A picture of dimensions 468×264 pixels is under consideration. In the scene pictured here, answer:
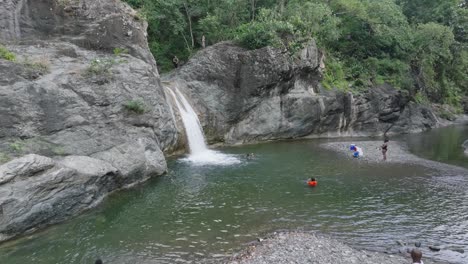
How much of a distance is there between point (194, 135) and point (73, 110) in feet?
38.5

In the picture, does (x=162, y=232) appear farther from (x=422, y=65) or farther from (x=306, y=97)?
(x=422, y=65)

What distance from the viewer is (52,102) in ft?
58.9

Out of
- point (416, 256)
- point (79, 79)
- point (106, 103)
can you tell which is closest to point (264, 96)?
point (106, 103)

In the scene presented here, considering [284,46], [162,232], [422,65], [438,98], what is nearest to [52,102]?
[162,232]

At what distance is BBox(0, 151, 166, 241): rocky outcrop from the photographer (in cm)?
1304

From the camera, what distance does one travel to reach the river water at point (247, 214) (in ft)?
41.5

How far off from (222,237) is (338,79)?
3130 cm

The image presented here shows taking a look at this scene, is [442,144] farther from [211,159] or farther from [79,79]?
[79,79]

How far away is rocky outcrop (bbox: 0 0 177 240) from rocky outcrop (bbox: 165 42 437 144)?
6.70m

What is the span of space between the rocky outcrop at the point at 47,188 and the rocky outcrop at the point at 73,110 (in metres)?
0.04

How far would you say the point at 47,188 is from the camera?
1424 cm

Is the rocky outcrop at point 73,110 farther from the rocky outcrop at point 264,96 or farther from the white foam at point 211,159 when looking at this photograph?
the rocky outcrop at point 264,96

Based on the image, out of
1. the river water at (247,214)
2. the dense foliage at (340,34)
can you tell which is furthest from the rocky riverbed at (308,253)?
the dense foliage at (340,34)

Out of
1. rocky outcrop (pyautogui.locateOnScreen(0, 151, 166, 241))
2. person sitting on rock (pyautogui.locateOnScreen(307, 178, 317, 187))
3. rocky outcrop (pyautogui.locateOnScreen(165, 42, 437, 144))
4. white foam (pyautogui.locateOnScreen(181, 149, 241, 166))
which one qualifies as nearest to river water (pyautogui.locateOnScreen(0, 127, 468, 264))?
person sitting on rock (pyautogui.locateOnScreen(307, 178, 317, 187))
